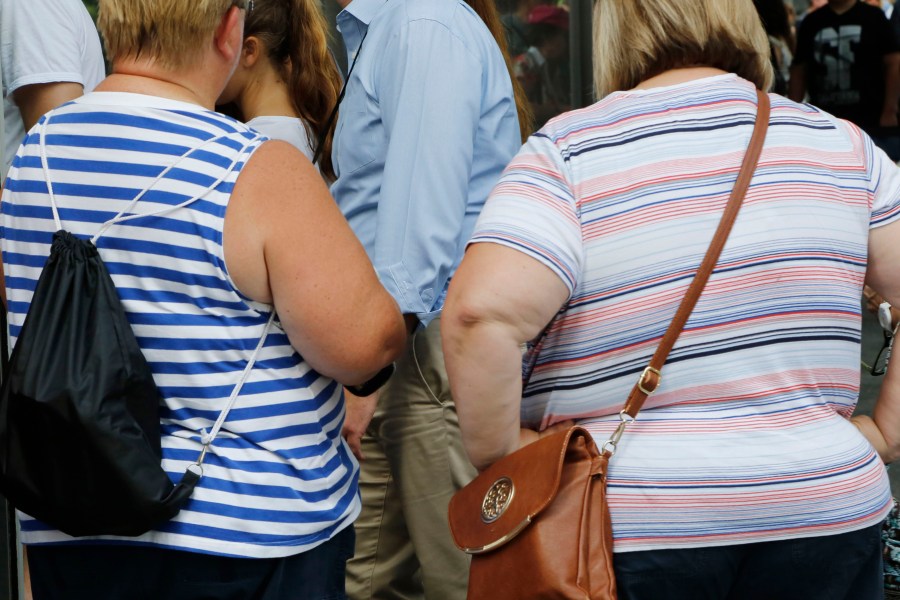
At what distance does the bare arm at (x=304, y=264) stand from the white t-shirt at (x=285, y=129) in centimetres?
91

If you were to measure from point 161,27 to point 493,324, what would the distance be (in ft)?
2.37

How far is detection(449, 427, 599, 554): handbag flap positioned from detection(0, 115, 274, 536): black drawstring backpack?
446 mm

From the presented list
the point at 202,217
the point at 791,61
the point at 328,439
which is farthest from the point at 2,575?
the point at 791,61

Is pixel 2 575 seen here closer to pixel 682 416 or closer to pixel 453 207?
pixel 453 207

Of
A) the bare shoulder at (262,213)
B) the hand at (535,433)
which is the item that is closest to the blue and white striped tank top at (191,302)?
Answer: the bare shoulder at (262,213)

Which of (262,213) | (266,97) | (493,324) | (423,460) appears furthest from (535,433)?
(266,97)

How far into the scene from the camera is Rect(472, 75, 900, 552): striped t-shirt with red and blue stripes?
1658 millimetres

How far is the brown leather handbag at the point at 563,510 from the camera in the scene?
1.60 metres

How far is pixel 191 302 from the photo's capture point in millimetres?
1696

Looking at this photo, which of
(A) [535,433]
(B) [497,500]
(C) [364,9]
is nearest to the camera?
(B) [497,500]

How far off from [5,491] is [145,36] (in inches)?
30.2

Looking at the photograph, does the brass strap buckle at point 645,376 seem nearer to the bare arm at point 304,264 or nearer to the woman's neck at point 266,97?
the bare arm at point 304,264

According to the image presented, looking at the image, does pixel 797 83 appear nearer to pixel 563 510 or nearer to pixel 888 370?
pixel 888 370

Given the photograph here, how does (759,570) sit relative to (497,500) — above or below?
below
